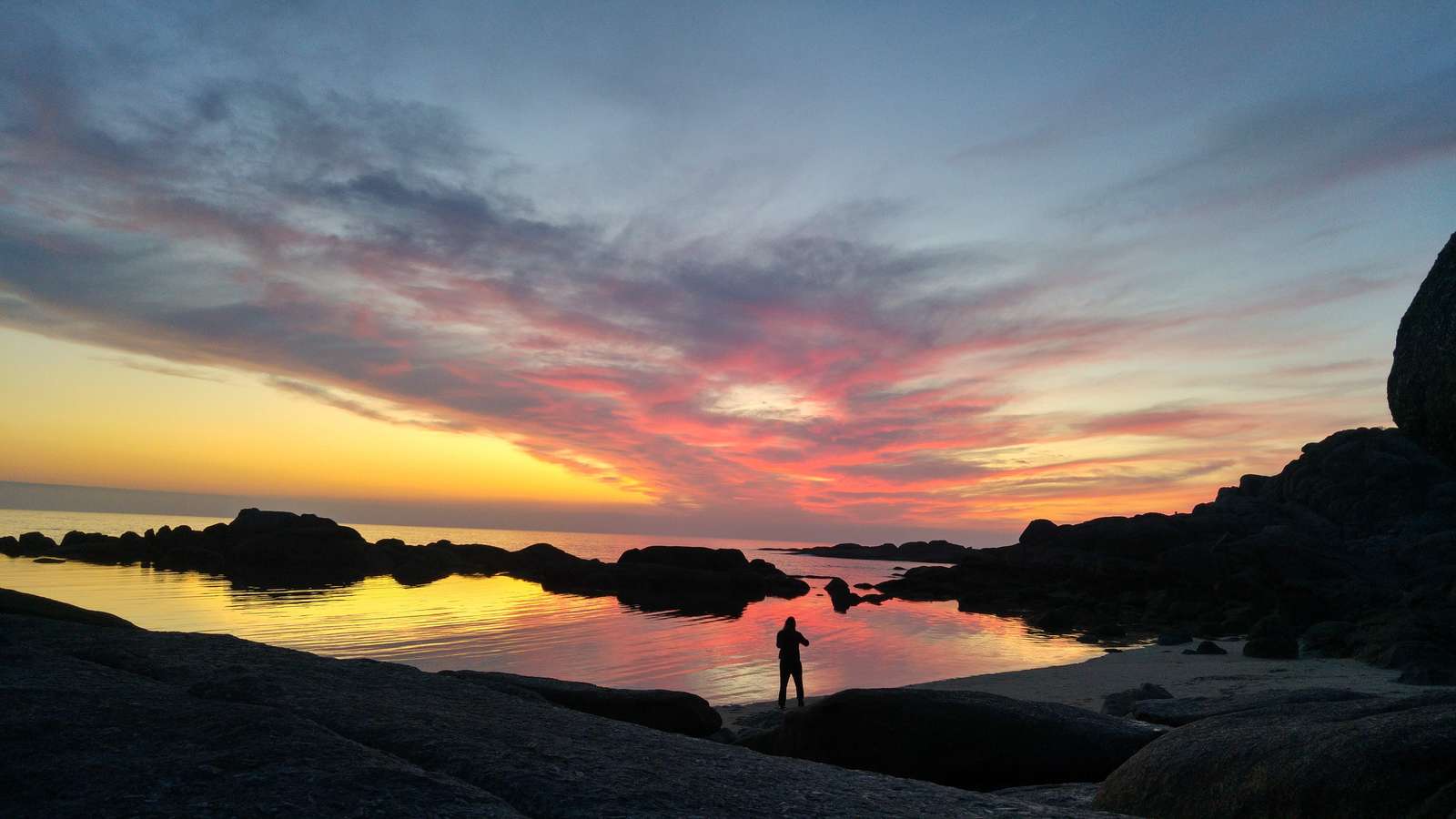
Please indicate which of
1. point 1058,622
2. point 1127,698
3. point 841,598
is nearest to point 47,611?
point 1127,698

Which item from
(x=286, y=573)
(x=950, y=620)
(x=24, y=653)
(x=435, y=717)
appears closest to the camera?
(x=435, y=717)

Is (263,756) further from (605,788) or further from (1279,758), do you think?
(1279,758)

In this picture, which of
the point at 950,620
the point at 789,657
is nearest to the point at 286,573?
the point at 950,620

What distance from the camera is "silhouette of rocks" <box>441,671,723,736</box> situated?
11.0 m

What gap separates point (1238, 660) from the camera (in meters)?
27.9

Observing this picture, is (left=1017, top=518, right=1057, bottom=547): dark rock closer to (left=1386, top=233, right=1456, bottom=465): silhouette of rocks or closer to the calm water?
the calm water

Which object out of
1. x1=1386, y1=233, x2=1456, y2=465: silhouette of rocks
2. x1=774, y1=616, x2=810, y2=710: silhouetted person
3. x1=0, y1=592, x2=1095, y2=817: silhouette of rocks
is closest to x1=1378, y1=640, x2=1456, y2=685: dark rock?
x1=774, y1=616, x2=810, y2=710: silhouetted person

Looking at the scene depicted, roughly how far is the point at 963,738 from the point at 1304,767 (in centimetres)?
439

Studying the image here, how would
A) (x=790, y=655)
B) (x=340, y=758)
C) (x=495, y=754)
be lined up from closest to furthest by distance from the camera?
1. (x=340, y=758)
2. (x=495, y=754)
3. (x=790, y=655)

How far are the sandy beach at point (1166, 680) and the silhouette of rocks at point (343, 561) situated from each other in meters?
42.0

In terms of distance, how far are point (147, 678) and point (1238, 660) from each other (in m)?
31.8

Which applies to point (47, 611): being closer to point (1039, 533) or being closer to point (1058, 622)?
point (1058, 622)

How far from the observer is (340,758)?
4.47 m

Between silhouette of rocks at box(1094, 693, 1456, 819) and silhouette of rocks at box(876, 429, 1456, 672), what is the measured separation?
26928 millimetres
